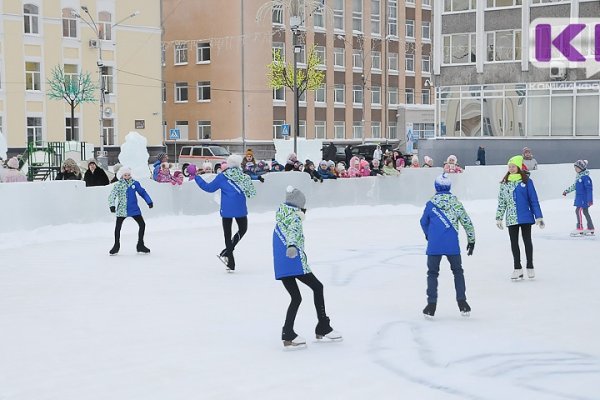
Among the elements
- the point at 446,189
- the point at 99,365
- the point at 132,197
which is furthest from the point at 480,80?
the point at 99,365

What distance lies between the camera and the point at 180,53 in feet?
225

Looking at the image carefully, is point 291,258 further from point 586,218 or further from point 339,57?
point 339,57

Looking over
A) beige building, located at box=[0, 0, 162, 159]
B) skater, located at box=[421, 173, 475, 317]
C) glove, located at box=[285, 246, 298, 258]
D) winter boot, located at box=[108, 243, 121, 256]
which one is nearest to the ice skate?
skater, located at box=[421, 173, 475, 317]

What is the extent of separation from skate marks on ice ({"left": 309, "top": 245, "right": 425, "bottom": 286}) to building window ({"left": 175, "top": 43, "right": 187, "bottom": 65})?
52.9 metres

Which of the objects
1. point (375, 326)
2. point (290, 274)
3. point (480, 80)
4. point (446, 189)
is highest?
point (480, 80)

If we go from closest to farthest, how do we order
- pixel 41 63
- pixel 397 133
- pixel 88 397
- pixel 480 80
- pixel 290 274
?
1. pixel 88 397
2. pixel 290 274
3. pixel 480 80
4. pixel 41 63
5. pixel 397 133

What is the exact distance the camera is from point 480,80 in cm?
4694

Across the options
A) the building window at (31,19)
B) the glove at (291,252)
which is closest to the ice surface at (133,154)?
the building window at (31,19)

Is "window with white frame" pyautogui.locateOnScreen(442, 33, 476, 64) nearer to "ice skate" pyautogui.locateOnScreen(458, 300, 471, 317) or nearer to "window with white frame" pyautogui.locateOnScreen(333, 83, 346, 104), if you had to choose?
"window with white frame" pyautogui.locateOnScreen(333, 83, 346, 104)

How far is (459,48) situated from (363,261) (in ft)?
113

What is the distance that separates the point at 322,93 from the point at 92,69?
21021 millimetres

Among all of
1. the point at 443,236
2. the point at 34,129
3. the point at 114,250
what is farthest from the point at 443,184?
the point at 34,129

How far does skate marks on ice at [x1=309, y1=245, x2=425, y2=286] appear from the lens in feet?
46.0

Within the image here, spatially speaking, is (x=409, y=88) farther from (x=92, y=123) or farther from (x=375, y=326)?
(x=375, y=326)
